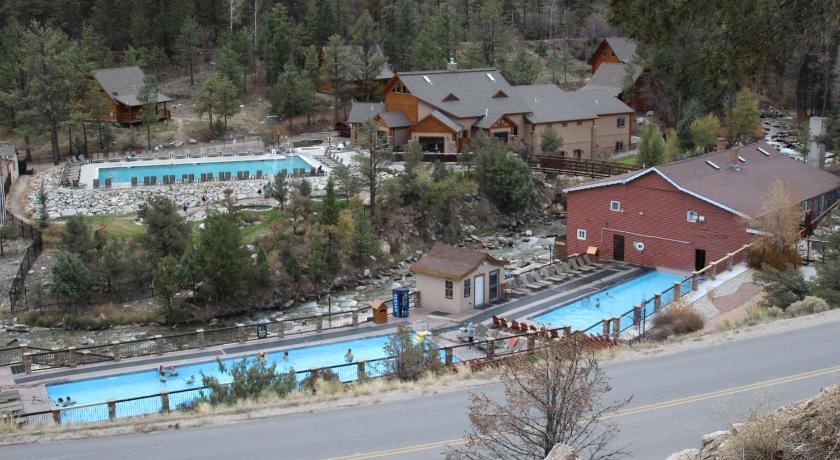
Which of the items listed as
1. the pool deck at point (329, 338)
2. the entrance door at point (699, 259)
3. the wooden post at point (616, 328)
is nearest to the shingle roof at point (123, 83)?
the pool deck at point (329, 338)

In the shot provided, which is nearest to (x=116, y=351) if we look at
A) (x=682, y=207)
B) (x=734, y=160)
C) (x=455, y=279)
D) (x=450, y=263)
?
(x=455, y=279)

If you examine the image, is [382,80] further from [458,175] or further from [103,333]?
[103,333]

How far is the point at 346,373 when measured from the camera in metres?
22.9

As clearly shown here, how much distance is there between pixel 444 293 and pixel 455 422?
14.2 m

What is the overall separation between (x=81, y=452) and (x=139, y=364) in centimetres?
1091

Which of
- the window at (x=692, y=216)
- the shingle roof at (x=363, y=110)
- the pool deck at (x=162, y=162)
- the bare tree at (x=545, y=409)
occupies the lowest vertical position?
the pool deck at (x=162, y=162)

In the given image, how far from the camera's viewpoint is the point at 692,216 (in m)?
33.3

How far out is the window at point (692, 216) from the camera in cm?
3325

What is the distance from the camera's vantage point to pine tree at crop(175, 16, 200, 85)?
228 feet

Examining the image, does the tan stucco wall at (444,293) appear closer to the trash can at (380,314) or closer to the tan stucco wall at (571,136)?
the trash can at (380,314)

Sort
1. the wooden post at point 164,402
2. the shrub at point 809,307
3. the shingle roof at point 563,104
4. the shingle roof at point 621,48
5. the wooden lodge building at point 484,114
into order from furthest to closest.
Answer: the shingle roof at point 621,48, the shingle roof at point 563,104, the wooden lodge building at point 484,114, the shrub at point 809,307, the wooden post at point 164,402

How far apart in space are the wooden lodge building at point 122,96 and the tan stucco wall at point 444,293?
35778 mm

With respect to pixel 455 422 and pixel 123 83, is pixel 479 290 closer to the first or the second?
pixel 455 422

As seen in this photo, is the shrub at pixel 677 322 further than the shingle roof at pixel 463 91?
No
